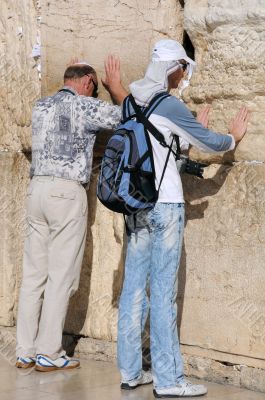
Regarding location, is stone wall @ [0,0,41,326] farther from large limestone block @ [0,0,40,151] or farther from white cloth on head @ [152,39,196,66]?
white cloth on head @ [152,39,196,66]

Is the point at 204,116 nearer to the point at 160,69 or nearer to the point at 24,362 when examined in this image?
the point at 160,69

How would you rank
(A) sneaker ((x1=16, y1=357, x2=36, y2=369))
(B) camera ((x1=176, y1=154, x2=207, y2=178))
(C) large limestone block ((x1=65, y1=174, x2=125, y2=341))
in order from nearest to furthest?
(B) camera ((x1=176, y1=154, x2=207, y2=178)), (A) sneaker ((x1=16, y1=357, x2=36, y2=369)), (C) large limestone block ((x1=65, y1=174, x2=125, y2=341))

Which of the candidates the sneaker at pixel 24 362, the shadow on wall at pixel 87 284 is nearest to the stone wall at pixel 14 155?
the shadow on wall at pixel 87 284

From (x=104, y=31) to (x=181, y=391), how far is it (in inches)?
94.5

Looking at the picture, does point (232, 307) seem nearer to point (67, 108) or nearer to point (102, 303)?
point (102, 303)

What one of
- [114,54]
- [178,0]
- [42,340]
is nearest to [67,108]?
[114,54]

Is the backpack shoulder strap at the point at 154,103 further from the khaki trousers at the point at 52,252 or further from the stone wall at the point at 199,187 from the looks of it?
the khaki trousers at the point at 52,252

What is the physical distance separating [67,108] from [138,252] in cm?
114

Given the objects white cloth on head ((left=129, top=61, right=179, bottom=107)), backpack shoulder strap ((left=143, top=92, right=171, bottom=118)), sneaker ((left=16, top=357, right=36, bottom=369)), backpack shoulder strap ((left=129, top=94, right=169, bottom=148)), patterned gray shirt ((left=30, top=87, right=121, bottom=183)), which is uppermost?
white cloth on head ((left=129, top=61, right=179, bottom=107))

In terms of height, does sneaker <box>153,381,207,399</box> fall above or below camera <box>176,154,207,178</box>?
below

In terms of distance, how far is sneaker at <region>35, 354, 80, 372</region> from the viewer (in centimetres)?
667

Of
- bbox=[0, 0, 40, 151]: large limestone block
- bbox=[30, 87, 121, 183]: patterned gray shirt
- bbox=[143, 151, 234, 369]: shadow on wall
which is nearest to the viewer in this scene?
bbox=[143, 151, 234, 369]: shadow on wall

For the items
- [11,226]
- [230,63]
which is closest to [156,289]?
[230,63]

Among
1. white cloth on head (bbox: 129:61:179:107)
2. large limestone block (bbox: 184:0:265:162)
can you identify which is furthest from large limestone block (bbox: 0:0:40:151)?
white cloth on head (bbox: 129:61:179:107)
